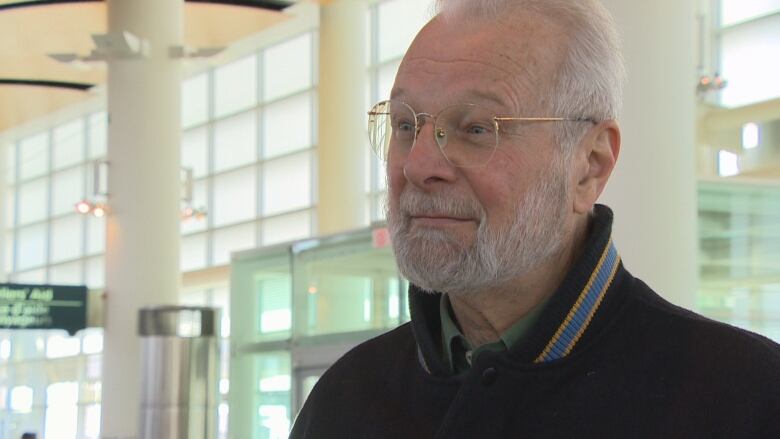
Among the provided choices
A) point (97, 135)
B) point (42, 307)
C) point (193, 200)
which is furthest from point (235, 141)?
point (42, 307)

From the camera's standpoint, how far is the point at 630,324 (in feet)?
5.31

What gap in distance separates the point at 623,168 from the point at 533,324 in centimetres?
432

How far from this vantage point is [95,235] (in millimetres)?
35125

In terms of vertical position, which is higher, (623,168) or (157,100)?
(157,100)

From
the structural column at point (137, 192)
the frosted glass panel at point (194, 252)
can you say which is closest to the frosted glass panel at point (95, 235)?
the frosted glass panel at point (194, 252)

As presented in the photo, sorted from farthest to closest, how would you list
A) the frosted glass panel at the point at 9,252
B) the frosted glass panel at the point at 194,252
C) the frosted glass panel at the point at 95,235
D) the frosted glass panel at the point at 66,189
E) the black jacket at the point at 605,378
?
the frosted glass panel at the point at 9,252, the frosted glass panel at the point at 66,189, the frosted glass panel at the point at 95,235, the frosted glass panel at the point at 194,252, the black jacket at the point at 605,378

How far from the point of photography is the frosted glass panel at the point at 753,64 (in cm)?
1956

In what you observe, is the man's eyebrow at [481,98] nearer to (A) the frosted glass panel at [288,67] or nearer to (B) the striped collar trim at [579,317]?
(B) the striped collar trim at [579,317]

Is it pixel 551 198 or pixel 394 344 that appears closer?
pixel 551 198

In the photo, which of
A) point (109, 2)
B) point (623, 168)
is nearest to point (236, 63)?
point (109, 2)

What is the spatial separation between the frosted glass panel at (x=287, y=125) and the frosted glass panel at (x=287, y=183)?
0.89ft

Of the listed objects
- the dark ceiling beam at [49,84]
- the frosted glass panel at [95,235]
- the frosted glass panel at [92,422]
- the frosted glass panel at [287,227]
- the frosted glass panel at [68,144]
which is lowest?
the frosted glass panel at [92,422]

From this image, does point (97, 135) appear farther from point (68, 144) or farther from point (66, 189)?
point (66, 189)

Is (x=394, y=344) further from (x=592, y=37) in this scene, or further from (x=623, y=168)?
(x=623, y=168)
